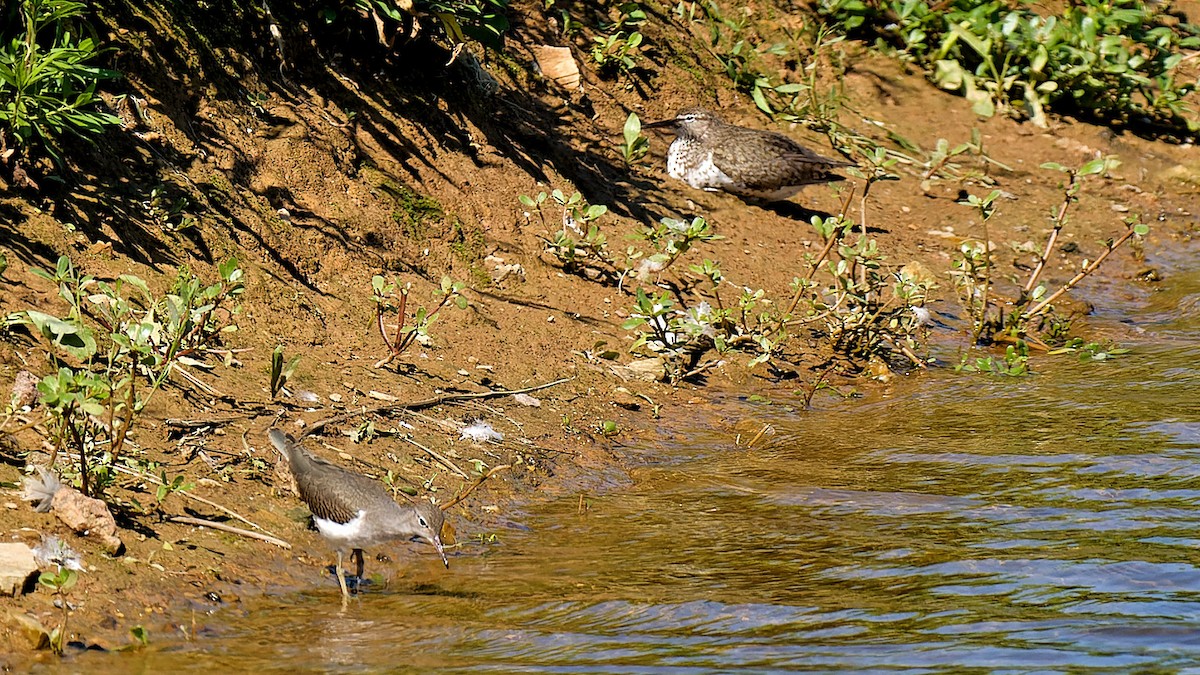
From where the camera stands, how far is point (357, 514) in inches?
202

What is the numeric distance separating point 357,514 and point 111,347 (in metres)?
1.59

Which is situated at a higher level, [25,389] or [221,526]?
[25,389]

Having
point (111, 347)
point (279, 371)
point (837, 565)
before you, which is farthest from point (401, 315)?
point (837, 565)

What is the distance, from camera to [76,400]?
4.69m

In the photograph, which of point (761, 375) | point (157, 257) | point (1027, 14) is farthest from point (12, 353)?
point (1027, 14)

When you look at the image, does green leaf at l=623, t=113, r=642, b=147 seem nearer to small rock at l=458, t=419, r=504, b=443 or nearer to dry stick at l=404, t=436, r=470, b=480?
small rock at l=458, t=419, r=504, b=443

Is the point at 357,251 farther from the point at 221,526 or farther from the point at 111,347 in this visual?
the point at 221,526

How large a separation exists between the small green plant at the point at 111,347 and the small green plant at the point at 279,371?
25 centimetres

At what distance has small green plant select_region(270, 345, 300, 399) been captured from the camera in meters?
6.00

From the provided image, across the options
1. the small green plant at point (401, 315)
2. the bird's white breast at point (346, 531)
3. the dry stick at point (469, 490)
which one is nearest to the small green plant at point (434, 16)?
the small green plant at point (401, 315)

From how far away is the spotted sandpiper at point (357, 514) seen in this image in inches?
202

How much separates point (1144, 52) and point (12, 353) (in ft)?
36.1

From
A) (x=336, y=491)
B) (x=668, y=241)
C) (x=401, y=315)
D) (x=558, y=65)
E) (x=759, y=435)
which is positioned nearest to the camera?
(x=336, y=491)

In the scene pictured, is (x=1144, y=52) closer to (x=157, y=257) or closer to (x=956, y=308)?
(x=956, y=308)
